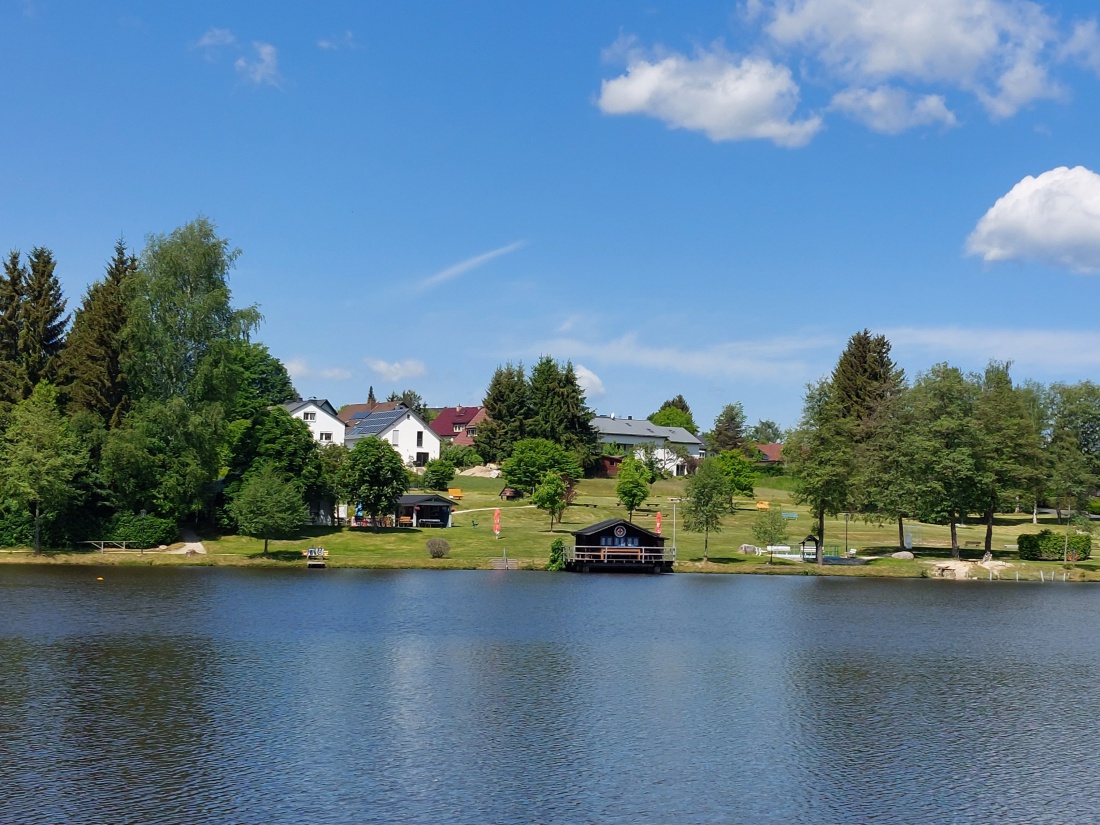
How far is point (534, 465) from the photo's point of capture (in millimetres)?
124375

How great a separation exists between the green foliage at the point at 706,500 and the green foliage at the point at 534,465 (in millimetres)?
29975

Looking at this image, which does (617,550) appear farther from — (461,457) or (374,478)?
(461,457)

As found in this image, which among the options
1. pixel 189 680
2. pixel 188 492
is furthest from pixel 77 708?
pixel 188 492

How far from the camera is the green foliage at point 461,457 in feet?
530

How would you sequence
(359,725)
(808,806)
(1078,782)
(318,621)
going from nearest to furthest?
(808,806) < (1078,782) < (359,725) < (318,621)

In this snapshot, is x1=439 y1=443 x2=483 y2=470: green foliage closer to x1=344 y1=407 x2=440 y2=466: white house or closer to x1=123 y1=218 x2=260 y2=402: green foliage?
x1=344 y1=407 x2=440 y2=466: white house

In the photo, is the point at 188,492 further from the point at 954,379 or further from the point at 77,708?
the point at 954,379

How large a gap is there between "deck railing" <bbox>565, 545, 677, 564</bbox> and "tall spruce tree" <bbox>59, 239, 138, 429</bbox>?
4216 cm

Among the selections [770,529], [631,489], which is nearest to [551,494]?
[631,489]

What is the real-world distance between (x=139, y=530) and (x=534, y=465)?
159ft

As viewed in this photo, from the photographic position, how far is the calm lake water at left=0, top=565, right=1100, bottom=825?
93.8 ft

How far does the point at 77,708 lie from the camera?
36.5 metres

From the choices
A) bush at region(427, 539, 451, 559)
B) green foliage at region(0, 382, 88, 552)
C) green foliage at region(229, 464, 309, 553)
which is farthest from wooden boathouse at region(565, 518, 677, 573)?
green foliage at region(0, 382, 88, 552)

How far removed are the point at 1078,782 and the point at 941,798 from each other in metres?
5.07
